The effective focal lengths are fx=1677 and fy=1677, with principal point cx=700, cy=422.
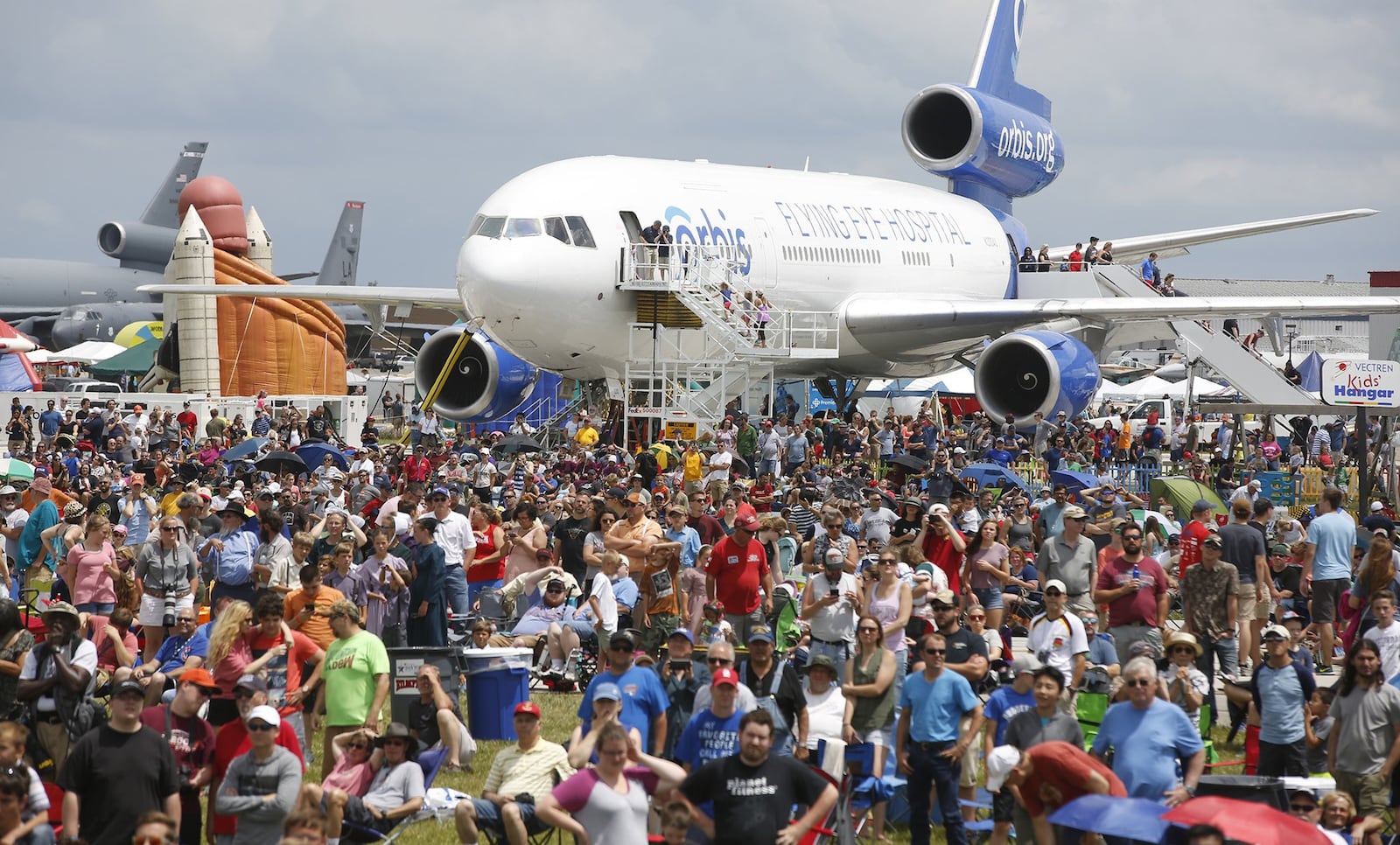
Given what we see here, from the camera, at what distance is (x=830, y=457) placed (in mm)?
25219

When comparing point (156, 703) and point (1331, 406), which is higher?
point (1331, 406)

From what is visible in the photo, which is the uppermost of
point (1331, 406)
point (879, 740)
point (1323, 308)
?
point (1323, 308)

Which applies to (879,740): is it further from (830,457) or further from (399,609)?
(830,457)

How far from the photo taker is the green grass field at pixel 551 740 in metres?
8.85

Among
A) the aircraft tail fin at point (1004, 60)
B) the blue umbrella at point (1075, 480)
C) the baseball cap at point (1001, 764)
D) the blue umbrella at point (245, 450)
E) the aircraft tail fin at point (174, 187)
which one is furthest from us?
the aircraft tail fin at point (174, 187)

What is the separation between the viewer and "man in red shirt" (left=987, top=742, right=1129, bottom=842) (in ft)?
23.1

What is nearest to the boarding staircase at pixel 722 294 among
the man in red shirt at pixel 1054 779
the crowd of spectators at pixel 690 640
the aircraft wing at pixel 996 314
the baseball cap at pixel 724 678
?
the aircraft wing at pixel 996 314

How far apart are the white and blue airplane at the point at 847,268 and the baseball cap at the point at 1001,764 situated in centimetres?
1491

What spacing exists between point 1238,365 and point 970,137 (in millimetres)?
8099

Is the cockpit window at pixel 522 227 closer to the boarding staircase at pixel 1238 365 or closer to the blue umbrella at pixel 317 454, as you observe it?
the blue umbrella at pixel 317 454

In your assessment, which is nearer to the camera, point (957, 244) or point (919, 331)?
point (919, 331)

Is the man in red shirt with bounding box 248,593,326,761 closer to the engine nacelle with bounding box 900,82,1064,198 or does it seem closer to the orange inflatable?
the engine nacelle with bounding box 900,82,1064,198

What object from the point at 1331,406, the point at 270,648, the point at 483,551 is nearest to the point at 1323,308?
the point at 1331,406

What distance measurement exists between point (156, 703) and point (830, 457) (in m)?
16.9
